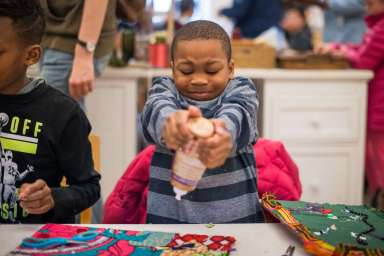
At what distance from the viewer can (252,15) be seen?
13.1ft

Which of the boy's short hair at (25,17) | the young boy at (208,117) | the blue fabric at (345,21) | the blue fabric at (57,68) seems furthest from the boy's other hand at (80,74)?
the blue fabric at (345,21)

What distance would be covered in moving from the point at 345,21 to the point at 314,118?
1.50m

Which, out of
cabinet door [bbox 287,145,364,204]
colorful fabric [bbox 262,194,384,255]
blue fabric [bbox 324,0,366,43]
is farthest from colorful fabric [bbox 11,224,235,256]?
blue fabric [bbox 324,0,366,43]

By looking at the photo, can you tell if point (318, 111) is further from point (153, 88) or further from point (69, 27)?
point (153, 88)

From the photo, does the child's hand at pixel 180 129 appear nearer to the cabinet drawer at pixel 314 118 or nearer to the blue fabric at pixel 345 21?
the cabinet drawer at pixel 314 118

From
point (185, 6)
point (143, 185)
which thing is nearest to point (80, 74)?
point (143, 185)

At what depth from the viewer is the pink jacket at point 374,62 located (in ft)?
9.33

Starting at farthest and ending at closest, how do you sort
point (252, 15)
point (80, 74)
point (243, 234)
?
point (252, 15), point (80, 74), point (243, 234)

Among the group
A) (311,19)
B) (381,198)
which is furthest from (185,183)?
(311,19)

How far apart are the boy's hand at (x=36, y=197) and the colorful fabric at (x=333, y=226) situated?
406 millimetres

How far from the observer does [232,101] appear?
3.52 ft

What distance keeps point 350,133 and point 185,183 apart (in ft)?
7.50

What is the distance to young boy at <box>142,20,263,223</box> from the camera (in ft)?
3.40

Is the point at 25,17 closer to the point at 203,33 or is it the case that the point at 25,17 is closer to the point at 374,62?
the point at 203,33
